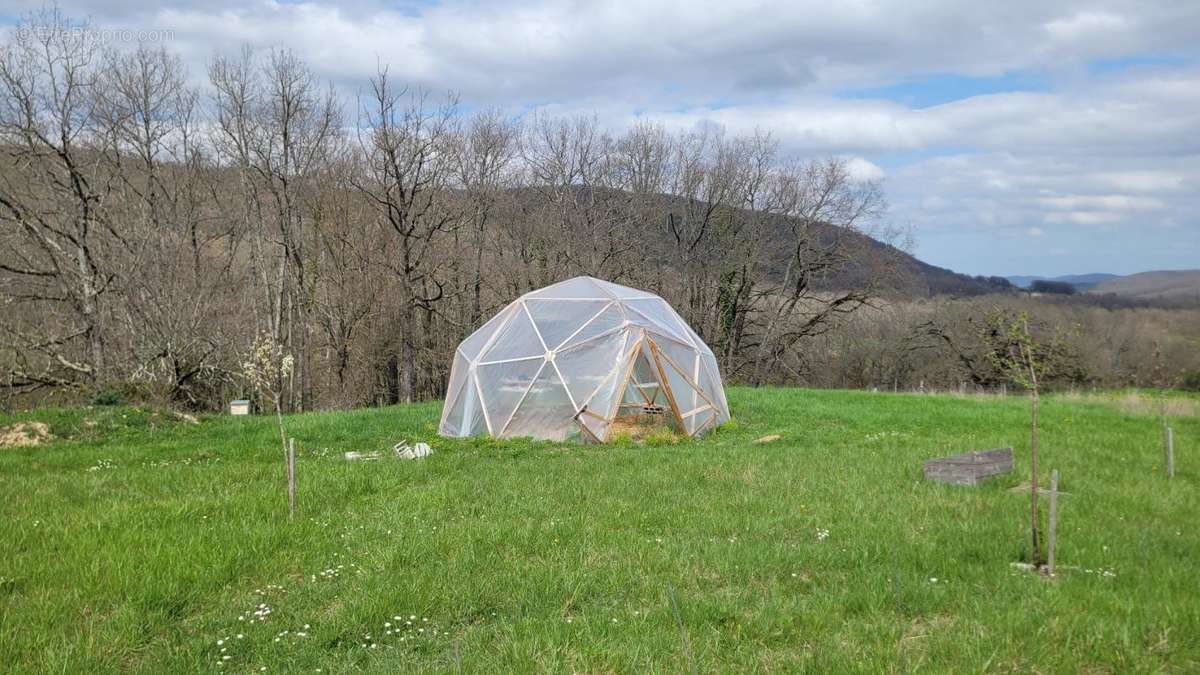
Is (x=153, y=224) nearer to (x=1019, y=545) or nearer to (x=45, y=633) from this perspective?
(x=45, y=633)


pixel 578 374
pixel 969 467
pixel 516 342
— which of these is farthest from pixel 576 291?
pixel 969 467

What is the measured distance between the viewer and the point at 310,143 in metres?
29.0

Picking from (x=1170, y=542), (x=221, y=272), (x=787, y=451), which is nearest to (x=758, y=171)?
(x=221, y=272)

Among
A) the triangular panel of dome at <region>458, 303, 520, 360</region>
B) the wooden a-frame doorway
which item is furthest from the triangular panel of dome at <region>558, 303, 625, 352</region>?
the triangular panel of dome at <region>458, 303, 520, 360</region>

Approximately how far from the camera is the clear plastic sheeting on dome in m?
14.6

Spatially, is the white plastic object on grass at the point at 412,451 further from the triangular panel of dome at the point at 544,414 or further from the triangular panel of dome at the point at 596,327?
the triangular panel of dome at the point at 596,327

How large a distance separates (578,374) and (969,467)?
743 cm

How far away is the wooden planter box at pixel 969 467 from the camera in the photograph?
9.11 m

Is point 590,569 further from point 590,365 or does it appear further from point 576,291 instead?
point 576,291

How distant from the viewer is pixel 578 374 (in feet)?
48.7

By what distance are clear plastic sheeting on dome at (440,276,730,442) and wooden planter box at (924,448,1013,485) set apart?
19.9 ft

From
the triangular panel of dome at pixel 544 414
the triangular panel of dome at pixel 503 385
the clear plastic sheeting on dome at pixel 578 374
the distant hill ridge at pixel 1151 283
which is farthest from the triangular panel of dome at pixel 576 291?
the distant hill ridge at pixel 1151 283

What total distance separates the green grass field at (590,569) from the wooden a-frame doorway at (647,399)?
11.2 ft

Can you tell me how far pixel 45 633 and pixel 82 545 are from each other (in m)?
1.80
